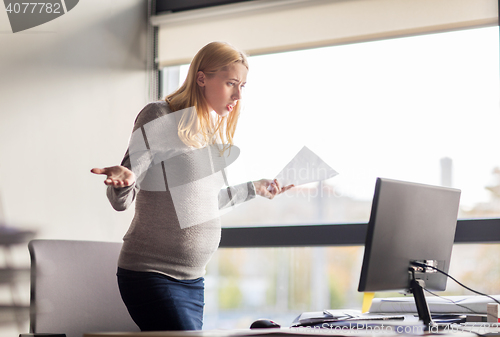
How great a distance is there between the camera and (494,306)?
4.15 ft

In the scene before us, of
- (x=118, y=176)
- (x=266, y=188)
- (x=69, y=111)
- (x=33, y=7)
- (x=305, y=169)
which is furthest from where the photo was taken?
(x=69, y=111)

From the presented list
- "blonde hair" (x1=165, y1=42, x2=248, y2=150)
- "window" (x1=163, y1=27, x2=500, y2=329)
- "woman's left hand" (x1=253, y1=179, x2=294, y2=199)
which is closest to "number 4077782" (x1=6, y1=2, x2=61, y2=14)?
"blonde hair" (x1=165, y1=42, x2=248, y2=150)

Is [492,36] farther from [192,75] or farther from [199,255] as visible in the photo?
[199,255]

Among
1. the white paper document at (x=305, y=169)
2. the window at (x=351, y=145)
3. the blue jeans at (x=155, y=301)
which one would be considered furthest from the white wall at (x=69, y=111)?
the white paper document at (x=305, y=169)

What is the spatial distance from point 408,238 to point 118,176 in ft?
2.37

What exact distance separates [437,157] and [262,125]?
878mm

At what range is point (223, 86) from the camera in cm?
154

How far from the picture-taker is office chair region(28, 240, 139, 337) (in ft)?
5.21

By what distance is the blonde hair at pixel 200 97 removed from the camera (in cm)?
145

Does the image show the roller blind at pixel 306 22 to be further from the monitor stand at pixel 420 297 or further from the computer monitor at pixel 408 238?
the monitor stand at pixel 420 297

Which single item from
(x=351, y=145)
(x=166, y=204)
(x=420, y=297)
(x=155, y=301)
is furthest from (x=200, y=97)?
(x=351, y=145)

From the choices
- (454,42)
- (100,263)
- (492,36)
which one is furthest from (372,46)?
(100,263)

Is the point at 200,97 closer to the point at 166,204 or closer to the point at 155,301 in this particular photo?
the point at 166,204

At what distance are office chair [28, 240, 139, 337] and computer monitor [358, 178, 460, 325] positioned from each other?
1077 millimetres
